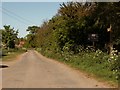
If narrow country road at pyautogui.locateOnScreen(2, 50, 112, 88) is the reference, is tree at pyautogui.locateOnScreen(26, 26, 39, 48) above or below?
above

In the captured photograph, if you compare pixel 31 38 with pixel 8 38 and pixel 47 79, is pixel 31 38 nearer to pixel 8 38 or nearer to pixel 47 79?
pixel 8 38

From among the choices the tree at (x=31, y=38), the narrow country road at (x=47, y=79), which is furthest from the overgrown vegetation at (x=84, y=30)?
the tree at (x=31, y=38)

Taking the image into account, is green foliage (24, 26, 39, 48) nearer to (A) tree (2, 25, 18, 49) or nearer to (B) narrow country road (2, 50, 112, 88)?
(A) tree (2, 25, 18, 49)

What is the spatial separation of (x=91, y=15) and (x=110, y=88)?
2302 cm

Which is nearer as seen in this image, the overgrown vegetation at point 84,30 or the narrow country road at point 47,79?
the narrow country road at point 47,79

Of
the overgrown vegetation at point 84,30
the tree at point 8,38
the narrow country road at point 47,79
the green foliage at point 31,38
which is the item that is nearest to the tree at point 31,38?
the green foliage at point 31,38

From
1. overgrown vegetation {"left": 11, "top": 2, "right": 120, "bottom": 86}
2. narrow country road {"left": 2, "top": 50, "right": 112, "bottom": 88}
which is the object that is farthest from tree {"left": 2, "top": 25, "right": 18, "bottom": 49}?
narrow country road {"left": 2, "top": 50, "right": 112, "bottom": 88}

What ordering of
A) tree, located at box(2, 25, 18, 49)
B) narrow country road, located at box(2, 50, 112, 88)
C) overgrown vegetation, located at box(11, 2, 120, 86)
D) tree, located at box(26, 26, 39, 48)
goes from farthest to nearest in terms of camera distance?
1. tree, located at box(26, 26, 39, 48)
2. tree, located at box(2, 25, 18, 49)
3. overgrown vegetation, located at box(11, 2, 120, 86)
4. narrow country road, located at box(2, 50, 112, 88)

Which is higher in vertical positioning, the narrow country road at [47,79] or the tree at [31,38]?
the tree at [31,38]

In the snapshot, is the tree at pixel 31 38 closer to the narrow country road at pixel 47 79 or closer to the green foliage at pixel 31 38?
the green foliage at pixel 31 38

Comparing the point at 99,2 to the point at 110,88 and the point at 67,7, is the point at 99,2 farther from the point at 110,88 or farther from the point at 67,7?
the point at 110,88

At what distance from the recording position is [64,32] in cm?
4072

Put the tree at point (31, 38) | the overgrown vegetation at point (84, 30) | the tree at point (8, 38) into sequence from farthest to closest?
the tree at point (31, 38), the tree at point (8, 38), the overgrown vegetation at point (84, 30)

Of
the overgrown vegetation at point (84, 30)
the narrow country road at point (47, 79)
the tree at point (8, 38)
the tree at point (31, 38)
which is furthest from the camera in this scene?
the tree at point (31, 38)
